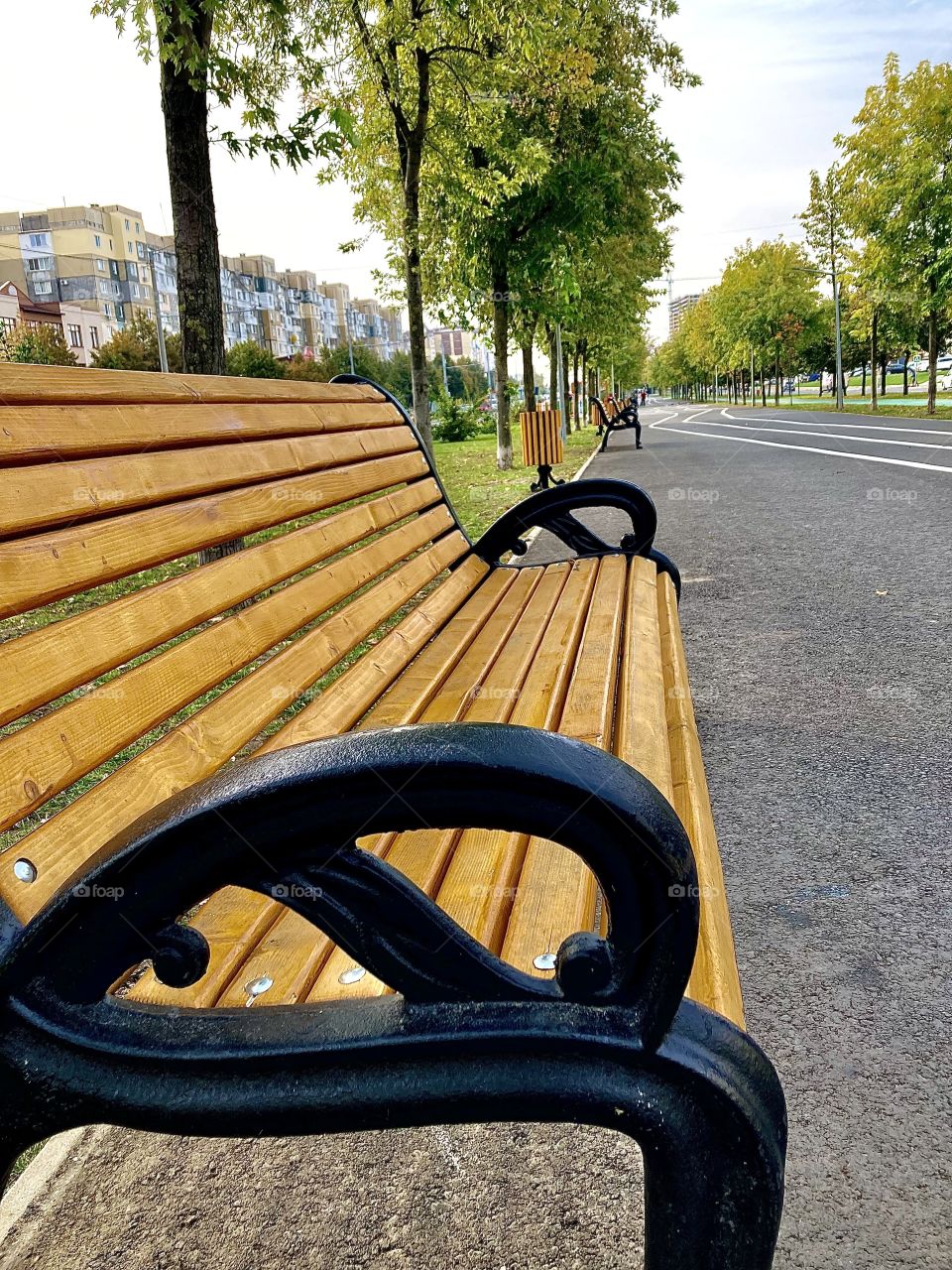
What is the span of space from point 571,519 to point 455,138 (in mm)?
10579

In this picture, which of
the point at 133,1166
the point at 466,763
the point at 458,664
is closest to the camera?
the point at 466,763

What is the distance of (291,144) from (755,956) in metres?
5.80

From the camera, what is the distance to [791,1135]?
159cm

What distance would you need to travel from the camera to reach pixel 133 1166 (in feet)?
5.34

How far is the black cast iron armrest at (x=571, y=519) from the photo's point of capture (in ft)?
11.5

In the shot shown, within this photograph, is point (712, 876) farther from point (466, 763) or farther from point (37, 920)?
point (37, 920)

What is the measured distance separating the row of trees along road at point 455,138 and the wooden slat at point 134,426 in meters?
3.50

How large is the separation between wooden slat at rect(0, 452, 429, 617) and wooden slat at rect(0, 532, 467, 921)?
261mm

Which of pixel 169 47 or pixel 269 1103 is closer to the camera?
pixel 269 1103

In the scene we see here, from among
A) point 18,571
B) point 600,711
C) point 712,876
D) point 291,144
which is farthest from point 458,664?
point 291,144

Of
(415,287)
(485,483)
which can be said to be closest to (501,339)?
(485,483)

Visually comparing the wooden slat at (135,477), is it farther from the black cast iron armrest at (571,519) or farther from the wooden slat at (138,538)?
the black cast iron armrest at (571,519)

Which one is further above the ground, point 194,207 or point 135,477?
point 194,207

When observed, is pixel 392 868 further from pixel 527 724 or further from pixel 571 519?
pixel 571 519
